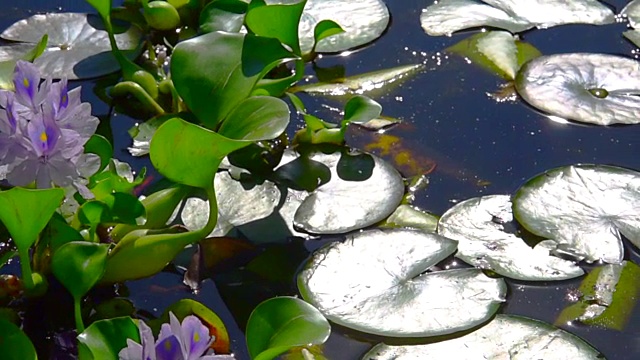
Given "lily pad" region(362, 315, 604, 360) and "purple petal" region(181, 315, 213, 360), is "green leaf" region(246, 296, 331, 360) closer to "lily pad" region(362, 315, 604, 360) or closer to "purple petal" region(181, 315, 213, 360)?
"purple petal" region(181, 315, 213, 360)

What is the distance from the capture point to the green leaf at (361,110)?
1756mm

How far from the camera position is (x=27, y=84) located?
1366mm

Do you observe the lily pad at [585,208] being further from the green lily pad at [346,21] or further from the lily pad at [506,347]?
the green lily pad at [346,21]

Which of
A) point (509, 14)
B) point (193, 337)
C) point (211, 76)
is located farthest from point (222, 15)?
point (193, 337)

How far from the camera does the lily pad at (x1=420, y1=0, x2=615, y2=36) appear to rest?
220 centimetres

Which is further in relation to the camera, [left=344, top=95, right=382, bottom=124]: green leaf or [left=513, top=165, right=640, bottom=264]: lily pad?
[left=344, top=95, right=382, bottom=124]: green leaf

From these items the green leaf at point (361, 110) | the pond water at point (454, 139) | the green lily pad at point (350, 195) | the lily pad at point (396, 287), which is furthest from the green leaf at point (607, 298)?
the green leaf at point (361, 110)

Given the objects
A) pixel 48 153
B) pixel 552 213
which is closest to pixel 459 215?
pixel 552 213

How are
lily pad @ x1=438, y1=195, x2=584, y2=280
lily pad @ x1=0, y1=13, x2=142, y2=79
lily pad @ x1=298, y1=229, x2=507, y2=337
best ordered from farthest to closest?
1. lily pad @ x1=0, y1=13, x2=142, y2=79
2. lily pad @ x1=438, y1=195, x2=584, y2=280
3. lily pad @ x1=298, y1=229, x2=507, y2=337

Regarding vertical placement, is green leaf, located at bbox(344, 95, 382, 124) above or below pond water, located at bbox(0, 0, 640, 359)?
above

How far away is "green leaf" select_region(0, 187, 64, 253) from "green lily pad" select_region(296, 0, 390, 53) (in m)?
0.94

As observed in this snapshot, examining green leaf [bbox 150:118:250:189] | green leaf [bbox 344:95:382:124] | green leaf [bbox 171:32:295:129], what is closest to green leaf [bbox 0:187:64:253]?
green leaf [bbox 150:118:250:189]

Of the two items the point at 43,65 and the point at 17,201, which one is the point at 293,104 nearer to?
the point at 43,65

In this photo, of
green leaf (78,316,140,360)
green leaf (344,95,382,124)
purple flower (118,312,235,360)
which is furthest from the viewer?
green leaf (344,95,382,124)
